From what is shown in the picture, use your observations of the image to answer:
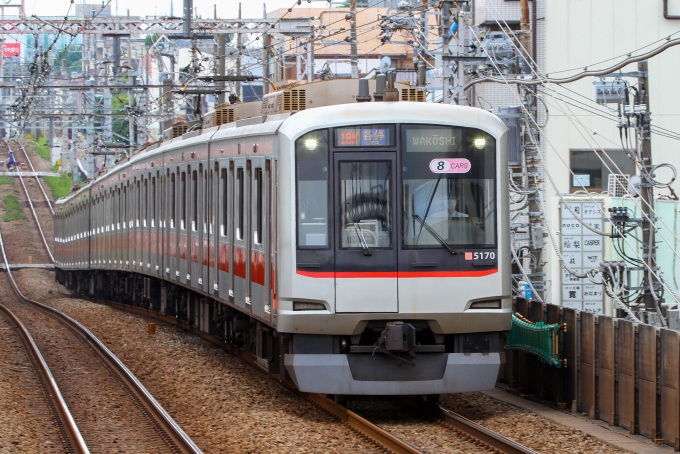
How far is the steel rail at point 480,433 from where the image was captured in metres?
8.02

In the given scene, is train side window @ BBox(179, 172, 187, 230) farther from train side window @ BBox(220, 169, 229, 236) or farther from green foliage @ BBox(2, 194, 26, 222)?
green foliage @ BBox(2, 194, 26, 222)

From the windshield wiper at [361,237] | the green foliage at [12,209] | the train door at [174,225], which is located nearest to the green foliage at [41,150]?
the green foliage at [12,209]

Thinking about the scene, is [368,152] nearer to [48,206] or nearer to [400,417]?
[400,417]

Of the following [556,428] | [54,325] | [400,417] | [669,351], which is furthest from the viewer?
[54,325]

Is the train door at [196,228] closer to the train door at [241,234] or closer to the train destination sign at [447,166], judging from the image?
the train door at [241,234]

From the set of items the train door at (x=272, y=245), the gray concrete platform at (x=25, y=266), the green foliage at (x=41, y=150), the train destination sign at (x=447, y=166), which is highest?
the green foliage at (x=41, y=150)

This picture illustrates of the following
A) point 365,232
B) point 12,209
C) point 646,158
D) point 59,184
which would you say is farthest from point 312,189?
point 59,184

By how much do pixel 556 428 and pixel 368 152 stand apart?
268 cm

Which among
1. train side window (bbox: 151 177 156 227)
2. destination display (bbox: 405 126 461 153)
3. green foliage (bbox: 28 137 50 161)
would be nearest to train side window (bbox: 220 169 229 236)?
destination display (bbox: 405 126 461 153)

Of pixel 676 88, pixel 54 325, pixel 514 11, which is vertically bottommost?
pixel 54 325

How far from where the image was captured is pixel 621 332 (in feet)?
30.4

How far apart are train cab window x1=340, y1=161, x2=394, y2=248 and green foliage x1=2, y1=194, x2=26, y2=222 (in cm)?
4880

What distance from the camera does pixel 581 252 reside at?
19.6 metres

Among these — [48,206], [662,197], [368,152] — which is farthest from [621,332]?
[48,206]
